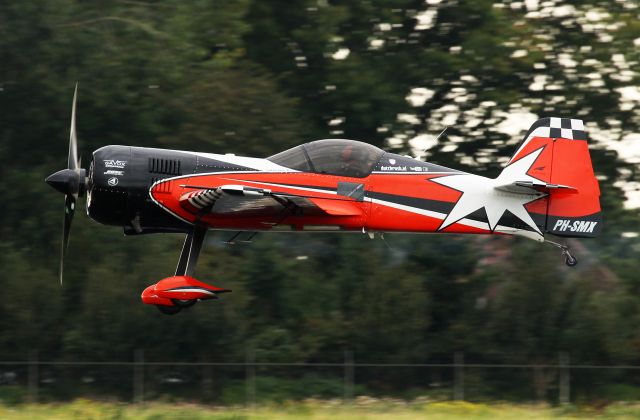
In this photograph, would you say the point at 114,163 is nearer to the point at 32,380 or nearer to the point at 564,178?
the point at 564,178

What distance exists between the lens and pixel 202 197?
15766 millimetres

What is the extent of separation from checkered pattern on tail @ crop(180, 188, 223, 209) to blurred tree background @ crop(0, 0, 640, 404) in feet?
29.5

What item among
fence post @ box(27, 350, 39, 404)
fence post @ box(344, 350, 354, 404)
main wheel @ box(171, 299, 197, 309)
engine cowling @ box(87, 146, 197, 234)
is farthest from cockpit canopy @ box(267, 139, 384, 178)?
fence post @ box(27, 350, 39, 404)

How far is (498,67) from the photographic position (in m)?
34.8

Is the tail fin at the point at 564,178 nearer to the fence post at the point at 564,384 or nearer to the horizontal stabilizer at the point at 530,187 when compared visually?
the horizontal stabilizer at the point at 530,187

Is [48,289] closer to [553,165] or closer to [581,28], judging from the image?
[553,165]

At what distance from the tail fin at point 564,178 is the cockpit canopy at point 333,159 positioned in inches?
88.9

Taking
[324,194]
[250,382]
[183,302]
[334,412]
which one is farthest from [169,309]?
[250,382]

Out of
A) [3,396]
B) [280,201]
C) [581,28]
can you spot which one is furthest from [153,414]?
[581,28]

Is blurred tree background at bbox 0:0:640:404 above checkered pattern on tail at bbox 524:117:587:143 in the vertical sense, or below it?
below

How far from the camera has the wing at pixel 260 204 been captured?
51.4ft

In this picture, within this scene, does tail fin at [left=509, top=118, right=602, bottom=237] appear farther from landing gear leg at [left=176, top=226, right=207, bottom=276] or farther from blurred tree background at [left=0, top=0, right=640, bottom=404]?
blurred tree background at [left=0, top=0, right=640, bottom=404]

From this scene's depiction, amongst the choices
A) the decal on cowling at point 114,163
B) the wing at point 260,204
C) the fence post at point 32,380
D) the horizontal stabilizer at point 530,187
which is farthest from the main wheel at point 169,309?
the fence post at point 32,380

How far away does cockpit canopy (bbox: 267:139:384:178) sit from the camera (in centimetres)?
1652
